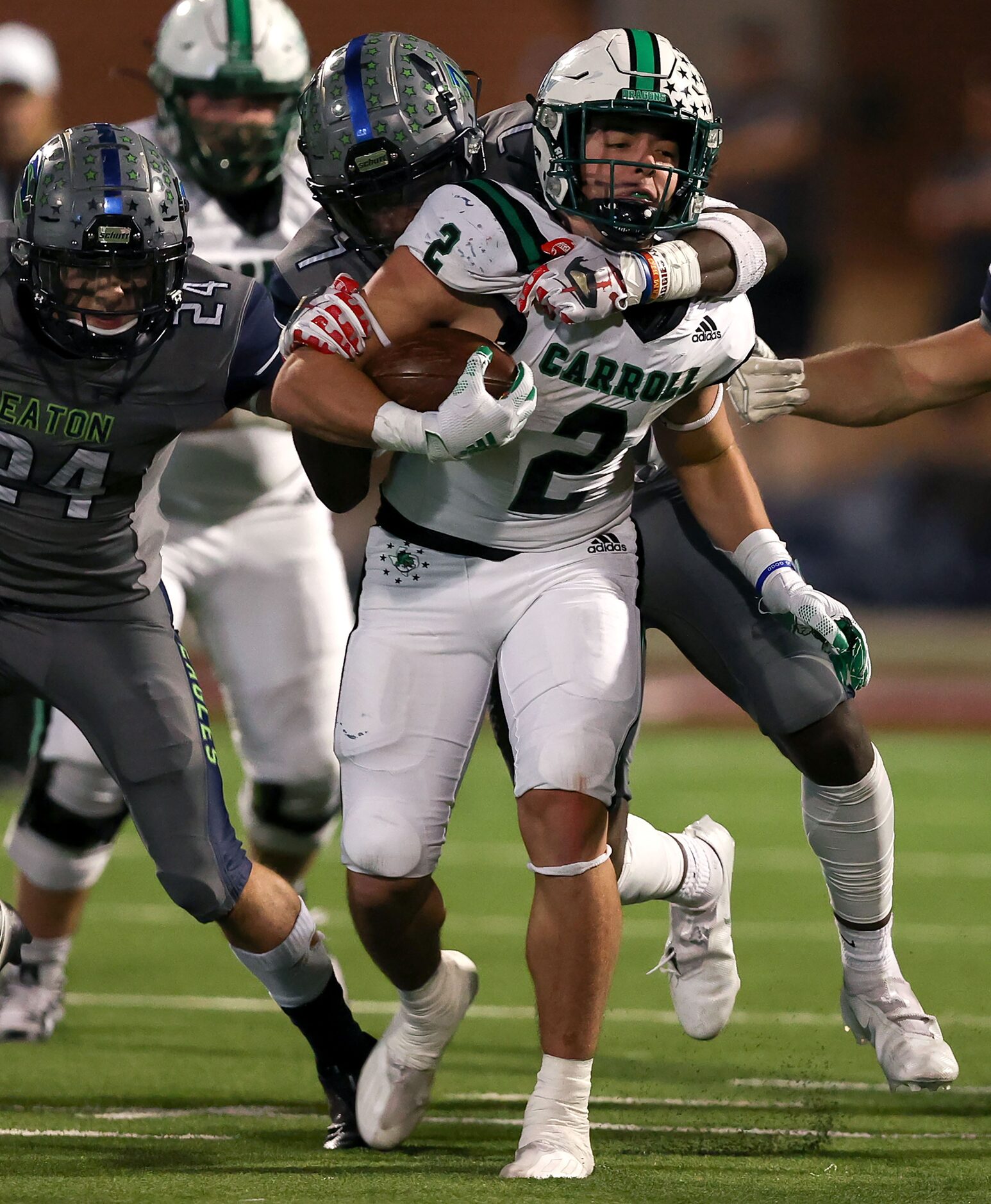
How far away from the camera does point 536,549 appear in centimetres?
329

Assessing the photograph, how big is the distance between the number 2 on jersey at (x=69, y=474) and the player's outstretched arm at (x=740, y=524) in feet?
3.24

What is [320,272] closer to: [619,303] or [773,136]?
[619,303]

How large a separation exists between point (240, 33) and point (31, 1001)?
2179mm

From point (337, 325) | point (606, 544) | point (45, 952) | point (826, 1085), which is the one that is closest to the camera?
point (337, 325)

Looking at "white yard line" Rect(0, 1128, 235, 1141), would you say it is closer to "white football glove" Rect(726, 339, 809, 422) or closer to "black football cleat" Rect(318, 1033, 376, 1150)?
"black football cleat" Rect(318, 1033, 376, 1150)

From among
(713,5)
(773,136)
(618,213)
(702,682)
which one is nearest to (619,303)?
(618,213)

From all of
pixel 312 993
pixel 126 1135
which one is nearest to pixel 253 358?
pixel 312 993

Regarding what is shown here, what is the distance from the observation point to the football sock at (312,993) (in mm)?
3385

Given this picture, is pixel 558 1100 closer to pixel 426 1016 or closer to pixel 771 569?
pixel 426 1016

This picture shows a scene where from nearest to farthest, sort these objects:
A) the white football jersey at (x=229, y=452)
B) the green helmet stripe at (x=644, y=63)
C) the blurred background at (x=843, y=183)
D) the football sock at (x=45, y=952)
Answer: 1. the green helmet stripe at (x=644, y=63)
2. the football sock at (x=45, y=952)
3. the white football jersey at (x=229, y=452)
4. the blurred background at (x=843, y=183)

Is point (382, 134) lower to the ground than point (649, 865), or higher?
higher

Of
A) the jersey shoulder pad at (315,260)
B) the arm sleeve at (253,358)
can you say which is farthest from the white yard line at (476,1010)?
the jersey shoulder pad at (315,260)

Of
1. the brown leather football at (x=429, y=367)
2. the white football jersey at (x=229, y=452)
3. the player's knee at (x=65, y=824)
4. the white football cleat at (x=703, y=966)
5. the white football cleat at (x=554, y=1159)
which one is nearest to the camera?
the white football cleat at (x=554, y=1159)

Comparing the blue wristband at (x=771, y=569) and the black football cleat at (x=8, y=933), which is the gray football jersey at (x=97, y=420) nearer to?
the black football cleat at (x=8, y=933)
